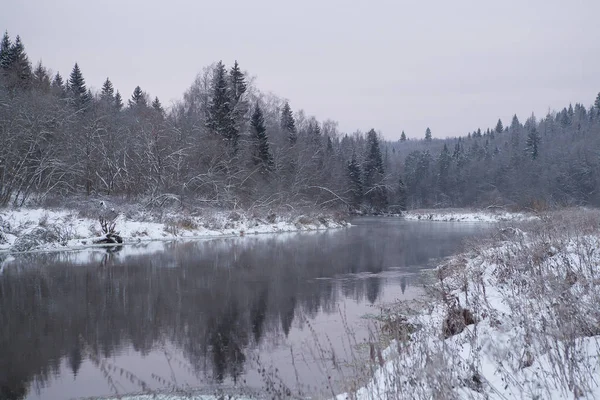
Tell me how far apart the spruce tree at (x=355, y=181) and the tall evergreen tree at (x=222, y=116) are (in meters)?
26.2

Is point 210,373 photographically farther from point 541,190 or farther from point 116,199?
point 541,190

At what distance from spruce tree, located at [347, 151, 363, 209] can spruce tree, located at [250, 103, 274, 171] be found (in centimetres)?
2260

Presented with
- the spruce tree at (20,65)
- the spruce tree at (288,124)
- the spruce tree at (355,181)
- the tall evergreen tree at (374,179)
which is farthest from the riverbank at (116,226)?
the tall evergreen tree at (374,179)

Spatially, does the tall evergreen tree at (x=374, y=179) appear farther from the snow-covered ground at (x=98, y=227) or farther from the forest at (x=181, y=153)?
the snow-covered ground at (x=98, y=227)

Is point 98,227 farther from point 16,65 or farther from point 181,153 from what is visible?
point 16,65

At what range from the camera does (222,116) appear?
49375mm

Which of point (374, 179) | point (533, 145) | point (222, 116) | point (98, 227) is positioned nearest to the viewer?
point (98, 227)

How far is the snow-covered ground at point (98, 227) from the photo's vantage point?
23.2m

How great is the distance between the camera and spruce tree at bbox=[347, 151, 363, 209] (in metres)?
72.6

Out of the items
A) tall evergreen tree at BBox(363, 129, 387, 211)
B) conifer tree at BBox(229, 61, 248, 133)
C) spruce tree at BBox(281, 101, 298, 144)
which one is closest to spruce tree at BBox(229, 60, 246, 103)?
conifer tree at BBox(229, 61, 248, 133)

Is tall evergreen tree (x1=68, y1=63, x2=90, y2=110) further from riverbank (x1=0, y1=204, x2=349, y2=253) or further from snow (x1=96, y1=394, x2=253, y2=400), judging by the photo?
snow (x1=96, y1=394, x2=253, y2=400)

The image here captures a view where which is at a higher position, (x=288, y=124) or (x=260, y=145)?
(x=288, y=124)

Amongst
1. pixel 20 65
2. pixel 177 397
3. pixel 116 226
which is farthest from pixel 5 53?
pixel 177 397

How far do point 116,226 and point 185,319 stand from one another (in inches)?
721
